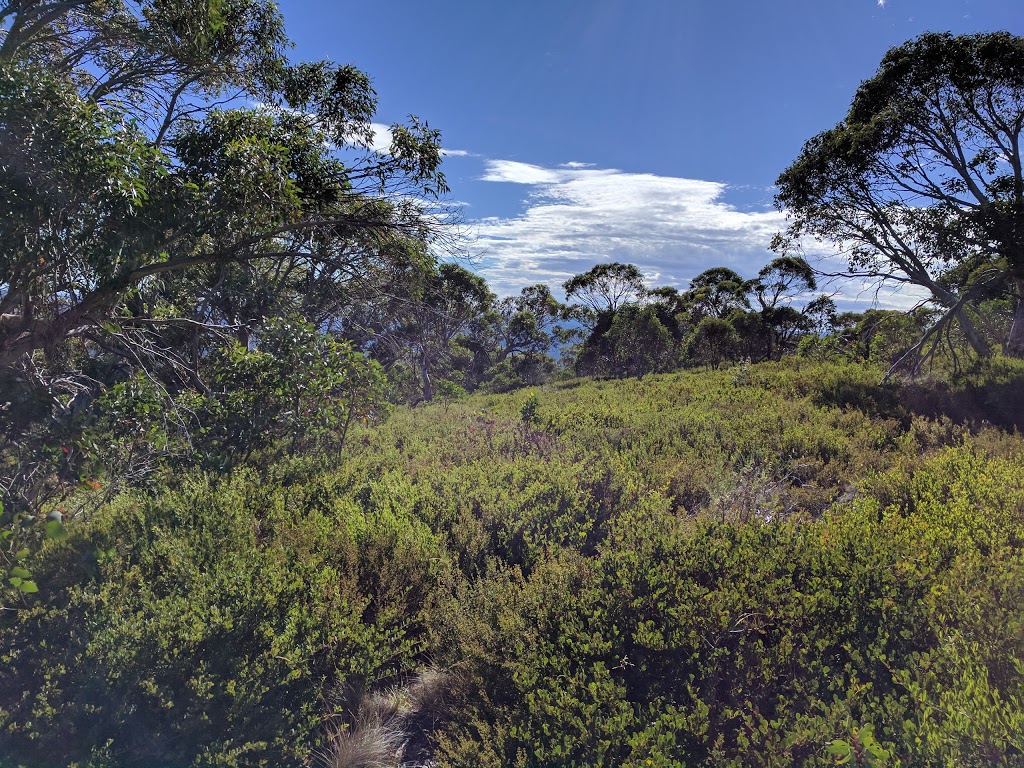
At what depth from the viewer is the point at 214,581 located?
3.40 metres

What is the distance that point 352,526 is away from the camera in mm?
4469

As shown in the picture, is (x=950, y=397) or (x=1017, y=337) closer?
(x=950, y=397)

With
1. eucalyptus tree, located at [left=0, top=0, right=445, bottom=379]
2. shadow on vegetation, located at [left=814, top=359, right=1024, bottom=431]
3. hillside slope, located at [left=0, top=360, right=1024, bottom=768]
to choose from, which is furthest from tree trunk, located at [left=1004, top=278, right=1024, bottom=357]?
eucalyptus tree, located at [left=0, top=0, right=445, bottom=379]

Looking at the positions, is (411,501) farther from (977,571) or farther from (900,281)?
(900,281)

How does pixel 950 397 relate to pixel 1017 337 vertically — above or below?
below

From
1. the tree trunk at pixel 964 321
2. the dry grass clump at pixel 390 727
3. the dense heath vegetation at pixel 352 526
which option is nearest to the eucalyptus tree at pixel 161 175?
the dense heath vegetation at pixel 352 526

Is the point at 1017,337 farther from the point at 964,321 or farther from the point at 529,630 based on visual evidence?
the point at 529,630

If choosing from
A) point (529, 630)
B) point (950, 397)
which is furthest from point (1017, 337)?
point (529, 630)

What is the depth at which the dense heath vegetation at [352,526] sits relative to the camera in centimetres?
262

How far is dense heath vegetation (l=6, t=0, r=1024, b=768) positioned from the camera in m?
2.62

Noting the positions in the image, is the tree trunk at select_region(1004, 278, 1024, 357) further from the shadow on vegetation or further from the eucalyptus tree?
the eucalyptus tree

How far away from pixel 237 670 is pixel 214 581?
75cm

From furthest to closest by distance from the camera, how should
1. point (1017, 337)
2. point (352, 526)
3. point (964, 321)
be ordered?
point (1017, 337), point (964, 321), point (352, 526)

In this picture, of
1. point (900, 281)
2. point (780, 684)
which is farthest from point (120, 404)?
point (900, 281)
